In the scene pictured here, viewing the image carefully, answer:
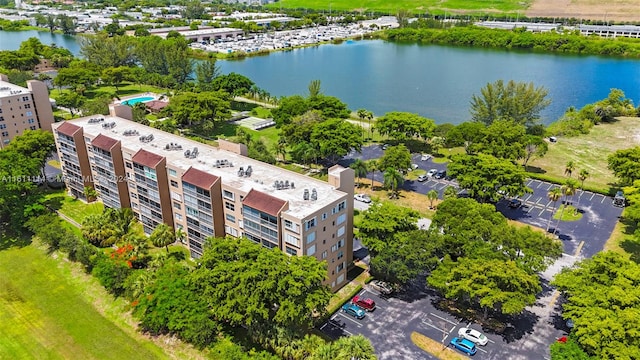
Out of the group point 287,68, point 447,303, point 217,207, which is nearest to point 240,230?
point 217,207

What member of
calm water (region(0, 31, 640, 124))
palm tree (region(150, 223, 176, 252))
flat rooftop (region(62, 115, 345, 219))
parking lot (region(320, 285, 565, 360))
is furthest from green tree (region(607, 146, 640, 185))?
palm tree (region(150, 223, 176, 252))

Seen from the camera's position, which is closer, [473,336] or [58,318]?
[473,336]

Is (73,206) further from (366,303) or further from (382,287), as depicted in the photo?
(382,287)

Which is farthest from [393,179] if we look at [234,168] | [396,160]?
[234,168]

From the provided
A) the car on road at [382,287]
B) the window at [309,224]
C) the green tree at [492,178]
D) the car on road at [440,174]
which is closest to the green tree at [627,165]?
the green tree at [492,178]

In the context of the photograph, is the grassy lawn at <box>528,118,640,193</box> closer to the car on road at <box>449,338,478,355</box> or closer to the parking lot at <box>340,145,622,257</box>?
the parking lot at <box>340,145,622,257</box>

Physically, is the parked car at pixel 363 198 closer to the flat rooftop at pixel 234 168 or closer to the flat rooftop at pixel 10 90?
the flat rooftop at pixel 234 168
